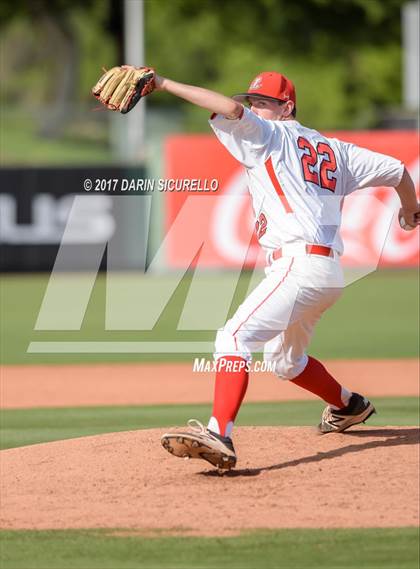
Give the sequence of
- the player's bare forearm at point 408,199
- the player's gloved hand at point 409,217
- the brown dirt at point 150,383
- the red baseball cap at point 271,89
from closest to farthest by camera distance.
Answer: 1. the red baseball cap at point 271,89
2. the player's bare forearm at point 408,199
3. the player's gloved hand at point 409,217
4. the brown dirt at point 150,383

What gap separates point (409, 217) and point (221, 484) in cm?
200

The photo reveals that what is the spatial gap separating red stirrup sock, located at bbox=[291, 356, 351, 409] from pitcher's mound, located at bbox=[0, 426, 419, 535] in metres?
0.23

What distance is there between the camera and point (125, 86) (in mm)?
5977

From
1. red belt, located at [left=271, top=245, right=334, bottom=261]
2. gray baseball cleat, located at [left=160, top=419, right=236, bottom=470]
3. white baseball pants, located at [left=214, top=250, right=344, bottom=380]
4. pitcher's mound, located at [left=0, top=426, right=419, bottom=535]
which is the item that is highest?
red belt, located at [left=271, top=245, right=334, bottom=261]

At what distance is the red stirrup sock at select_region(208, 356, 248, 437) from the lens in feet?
20.5

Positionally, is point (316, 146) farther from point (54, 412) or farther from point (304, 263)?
point (54, 412)

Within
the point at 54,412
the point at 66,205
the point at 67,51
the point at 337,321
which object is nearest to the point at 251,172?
the point at 54,412

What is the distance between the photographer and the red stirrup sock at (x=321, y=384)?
7137 millimetres

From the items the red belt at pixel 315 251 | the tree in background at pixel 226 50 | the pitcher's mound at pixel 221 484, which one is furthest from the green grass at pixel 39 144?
the red belt at pixel 315 251

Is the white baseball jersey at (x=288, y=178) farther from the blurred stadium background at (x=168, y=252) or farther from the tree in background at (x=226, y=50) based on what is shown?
the tree in background at (x=226, y=50)

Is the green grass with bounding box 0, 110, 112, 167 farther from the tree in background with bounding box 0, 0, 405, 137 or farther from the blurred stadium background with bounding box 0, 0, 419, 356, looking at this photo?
the tree in background with bounding box 0, 0, 405, 137

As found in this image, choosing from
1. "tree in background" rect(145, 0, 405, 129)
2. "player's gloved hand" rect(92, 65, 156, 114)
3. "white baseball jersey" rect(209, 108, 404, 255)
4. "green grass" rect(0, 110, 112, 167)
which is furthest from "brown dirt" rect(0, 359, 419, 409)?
"tree in background" rect(145, 0, 405, 129)

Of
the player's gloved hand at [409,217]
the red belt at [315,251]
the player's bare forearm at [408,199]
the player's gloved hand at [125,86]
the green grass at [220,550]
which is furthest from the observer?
the player's gloved hand at [409,217]

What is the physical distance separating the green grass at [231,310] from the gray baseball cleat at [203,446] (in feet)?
21.6
